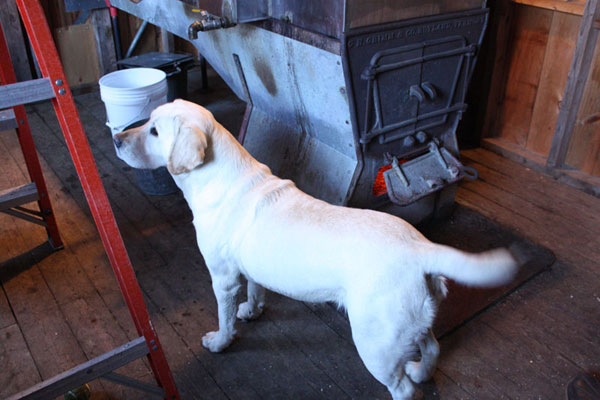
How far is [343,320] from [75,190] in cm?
241

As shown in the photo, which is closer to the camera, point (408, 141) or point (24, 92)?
point (24, 92)

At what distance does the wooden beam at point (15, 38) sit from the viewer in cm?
512

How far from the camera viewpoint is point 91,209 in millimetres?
1855

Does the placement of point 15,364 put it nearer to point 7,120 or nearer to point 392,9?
point 7,120

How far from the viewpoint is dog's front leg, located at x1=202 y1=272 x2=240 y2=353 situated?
7.60ft

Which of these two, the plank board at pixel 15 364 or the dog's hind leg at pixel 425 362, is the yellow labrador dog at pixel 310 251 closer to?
the dog's hind leg at pixel 425 362

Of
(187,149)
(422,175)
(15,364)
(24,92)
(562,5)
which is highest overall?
(562,5)

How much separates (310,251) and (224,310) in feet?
2.27

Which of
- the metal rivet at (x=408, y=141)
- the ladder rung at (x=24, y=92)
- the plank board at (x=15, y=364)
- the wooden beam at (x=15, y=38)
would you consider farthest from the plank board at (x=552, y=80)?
→ the wooden beam at (x=15, y=38)

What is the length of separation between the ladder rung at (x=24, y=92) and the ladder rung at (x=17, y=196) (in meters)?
1.52

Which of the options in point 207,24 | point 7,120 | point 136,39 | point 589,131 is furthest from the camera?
point 136,39

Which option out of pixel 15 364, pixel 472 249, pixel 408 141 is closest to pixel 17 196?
pixel 15 364

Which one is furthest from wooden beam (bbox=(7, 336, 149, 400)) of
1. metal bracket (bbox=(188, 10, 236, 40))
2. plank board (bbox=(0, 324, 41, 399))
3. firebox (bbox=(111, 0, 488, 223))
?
metal bracket (bbox=(188, 10, 236, 40))

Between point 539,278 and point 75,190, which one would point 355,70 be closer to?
point 539,278
